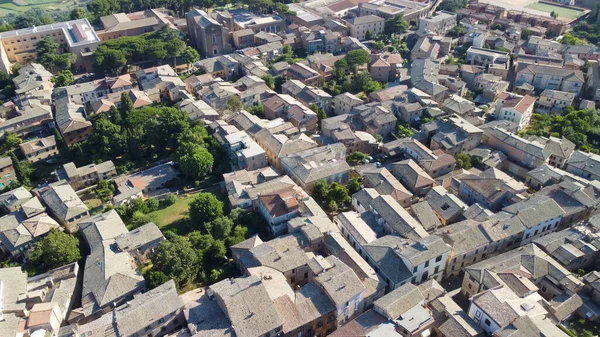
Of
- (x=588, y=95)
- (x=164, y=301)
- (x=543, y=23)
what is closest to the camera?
(x=164, y=301)

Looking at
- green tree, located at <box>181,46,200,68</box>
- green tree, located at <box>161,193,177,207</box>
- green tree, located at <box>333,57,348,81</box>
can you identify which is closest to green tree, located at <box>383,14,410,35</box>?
green tree, located at <box>333,57,348,81</box>

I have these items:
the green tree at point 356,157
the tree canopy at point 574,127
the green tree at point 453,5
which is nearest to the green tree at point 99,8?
the green tree at point 356,157

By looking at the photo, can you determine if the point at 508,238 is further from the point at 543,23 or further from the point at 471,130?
the point at 543,23

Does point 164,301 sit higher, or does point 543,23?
point 543,23

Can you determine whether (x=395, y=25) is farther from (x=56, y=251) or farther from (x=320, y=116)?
(x=56, y=251)

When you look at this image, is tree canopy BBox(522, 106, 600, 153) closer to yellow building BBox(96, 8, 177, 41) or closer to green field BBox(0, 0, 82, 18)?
yellow building BBox(96, 8, 177, 41)

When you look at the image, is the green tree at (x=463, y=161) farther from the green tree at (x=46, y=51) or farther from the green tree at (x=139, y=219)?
the green tree at (x=46, y=51)

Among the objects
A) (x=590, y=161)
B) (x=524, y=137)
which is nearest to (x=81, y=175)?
(x=524, y=137)
